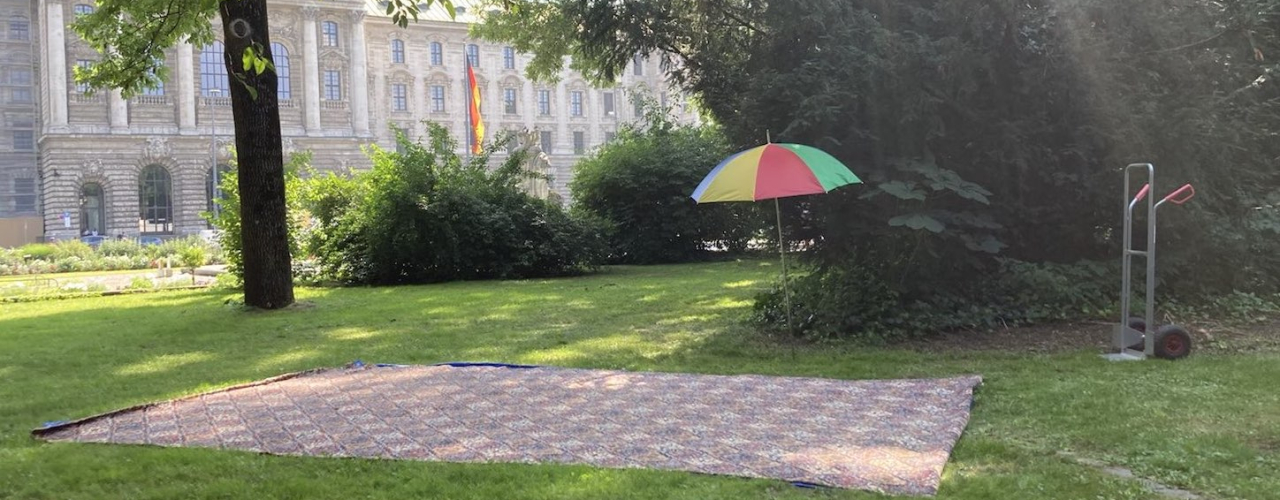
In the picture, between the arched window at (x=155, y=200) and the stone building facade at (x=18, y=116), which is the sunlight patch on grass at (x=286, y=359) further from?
the stone building facade at (x=18, y=116)

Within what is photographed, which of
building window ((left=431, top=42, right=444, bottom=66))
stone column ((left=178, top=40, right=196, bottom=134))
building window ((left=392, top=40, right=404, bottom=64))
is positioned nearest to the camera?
stone column ((left=178, top=40, right=196, bottom=134))

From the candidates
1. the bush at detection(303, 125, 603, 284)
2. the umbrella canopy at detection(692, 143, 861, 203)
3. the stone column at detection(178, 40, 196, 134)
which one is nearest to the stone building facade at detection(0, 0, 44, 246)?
the stone column at detection(178, 40, 196, 134)

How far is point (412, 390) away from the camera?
6.71 meters

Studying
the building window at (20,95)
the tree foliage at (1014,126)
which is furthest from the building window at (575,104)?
the tree foliage at (1014,126)

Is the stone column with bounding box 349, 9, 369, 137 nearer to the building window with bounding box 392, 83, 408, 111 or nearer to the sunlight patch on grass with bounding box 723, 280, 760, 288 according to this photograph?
the building window with bounding box 392, 83, 408, 111

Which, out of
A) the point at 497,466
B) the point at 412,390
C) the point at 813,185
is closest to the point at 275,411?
the point at 412,390

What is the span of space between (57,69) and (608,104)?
45.2 metres

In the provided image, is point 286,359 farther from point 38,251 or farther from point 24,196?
point 24,196

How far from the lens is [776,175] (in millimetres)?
8086

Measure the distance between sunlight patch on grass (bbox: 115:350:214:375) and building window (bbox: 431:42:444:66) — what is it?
244 ft

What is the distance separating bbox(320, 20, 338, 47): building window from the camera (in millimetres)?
71000

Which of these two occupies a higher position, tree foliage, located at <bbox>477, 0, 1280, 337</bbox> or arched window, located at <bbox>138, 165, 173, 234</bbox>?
arched window, located at <bbox>138, 165, 173, 234</bbox>

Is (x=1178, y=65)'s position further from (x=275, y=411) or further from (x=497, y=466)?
(x=275, y=411)

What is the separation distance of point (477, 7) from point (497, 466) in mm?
20007
